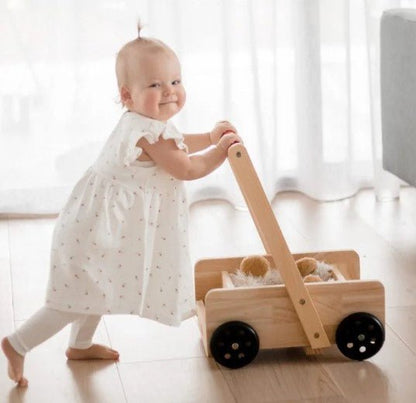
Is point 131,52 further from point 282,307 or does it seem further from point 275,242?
point 282,307

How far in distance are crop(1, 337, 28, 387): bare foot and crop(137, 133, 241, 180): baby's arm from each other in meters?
0.48

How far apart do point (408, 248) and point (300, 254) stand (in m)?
0.67

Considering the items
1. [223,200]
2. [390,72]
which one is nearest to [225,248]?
[223,200]

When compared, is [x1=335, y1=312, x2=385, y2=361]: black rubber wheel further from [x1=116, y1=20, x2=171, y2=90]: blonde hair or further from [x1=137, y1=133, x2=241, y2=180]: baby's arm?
[x1=116, y1=20, x2=171, y2=90]: blonde hair

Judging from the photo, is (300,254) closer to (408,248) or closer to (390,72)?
(408,248)

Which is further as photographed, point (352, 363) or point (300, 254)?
point (300, 254)

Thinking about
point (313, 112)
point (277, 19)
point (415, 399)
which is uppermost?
point (277, 19)

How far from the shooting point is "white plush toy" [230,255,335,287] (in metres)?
2.33

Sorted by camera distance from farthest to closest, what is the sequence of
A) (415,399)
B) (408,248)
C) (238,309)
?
(408,248), (238,309), (415,399)

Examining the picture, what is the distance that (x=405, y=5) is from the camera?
359cm

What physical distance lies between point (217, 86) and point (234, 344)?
1404 millimetres

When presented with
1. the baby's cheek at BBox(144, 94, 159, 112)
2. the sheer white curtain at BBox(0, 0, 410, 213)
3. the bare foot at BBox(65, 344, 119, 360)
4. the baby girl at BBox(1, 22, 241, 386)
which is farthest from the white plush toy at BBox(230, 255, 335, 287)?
the sheer white curtain at BBox(0, 0, 410, 213)

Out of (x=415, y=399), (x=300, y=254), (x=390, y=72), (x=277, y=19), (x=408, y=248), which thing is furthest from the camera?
(x=277, y=19)

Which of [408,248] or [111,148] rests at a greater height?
[111,148]
